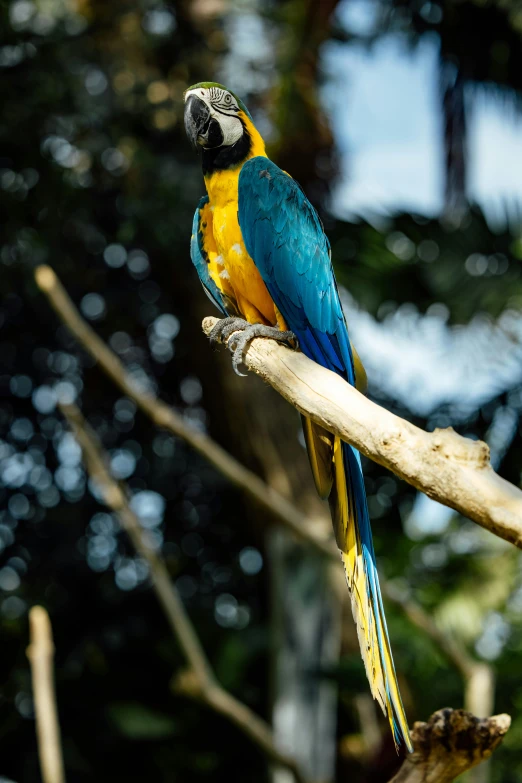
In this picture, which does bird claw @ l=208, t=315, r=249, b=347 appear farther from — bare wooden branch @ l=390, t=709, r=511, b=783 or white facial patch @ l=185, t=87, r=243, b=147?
bare wooden branch @ l=390, t=709, r=511, b=783

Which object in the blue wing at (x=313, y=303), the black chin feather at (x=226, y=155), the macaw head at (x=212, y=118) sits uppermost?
the macaw head at (x=212, y=118)

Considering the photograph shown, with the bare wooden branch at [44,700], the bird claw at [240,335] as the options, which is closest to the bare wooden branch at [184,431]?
the bare wooden branch at [44,700]

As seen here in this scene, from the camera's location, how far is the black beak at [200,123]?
202cm

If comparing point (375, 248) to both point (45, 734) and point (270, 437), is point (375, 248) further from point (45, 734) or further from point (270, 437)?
point (45, 734)

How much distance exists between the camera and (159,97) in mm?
4762

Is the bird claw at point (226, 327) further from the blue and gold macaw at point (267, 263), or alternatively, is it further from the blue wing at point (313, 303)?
the blue wing at point (313, 303)

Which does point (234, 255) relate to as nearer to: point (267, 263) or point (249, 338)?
point (267, 263)

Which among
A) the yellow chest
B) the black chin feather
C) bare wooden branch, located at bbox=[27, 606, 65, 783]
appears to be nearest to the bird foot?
the yellow chest

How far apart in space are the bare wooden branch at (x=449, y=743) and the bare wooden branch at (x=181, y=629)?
1674mm

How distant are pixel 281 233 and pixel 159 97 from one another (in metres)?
3.12

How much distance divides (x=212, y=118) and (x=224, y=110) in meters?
0.06

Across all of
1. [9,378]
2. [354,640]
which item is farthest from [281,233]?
[9,378]

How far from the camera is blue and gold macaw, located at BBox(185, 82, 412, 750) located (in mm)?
1774

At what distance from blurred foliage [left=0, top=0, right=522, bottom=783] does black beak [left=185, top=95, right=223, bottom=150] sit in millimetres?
2132
